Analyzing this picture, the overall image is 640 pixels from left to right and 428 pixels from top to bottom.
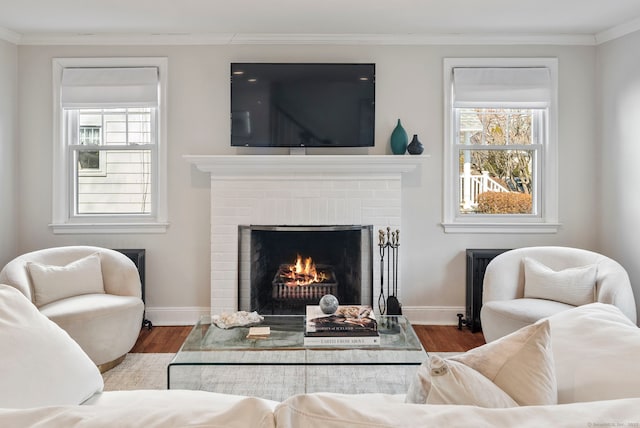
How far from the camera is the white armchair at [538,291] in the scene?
9.36 ft

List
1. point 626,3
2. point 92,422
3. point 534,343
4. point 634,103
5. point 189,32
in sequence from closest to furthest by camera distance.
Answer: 1. point 92,422
2. point 534,343
3. point 626,3
4. point 634,103
5. point 189,32

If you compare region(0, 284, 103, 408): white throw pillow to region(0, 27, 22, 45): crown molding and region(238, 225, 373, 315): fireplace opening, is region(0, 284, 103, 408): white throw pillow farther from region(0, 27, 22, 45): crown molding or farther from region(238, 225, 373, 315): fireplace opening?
region(0, 27, 22, 45): crown molding

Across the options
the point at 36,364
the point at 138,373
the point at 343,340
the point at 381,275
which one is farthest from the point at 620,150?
the point at 36,364

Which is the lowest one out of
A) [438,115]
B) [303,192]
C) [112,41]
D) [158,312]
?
[158,312]

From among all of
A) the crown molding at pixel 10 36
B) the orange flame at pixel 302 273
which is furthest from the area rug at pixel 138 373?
the crown molding at pixel 10 36

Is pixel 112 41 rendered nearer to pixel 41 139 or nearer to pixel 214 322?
pixel 41 139

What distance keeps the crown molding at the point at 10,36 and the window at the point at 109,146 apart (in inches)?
13.1

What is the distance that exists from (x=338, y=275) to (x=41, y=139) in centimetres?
277

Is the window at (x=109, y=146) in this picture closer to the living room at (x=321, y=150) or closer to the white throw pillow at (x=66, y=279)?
the living room at (x=321, y=150)

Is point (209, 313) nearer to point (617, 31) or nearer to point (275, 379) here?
point (275, 379)

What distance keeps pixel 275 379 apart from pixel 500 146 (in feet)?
8.95

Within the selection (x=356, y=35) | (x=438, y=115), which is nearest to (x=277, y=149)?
(x=356, y=35)

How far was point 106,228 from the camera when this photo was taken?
12.7 ft

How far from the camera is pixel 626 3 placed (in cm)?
317
